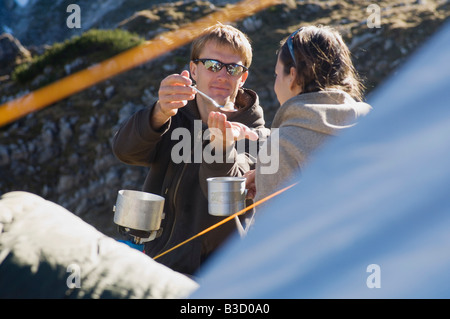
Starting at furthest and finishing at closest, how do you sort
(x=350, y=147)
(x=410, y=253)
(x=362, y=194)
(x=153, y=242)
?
1. (x=153, y=242)
2. (x=350, y=147)
3. (x=362, y=194)
4. (x=410, y=253)

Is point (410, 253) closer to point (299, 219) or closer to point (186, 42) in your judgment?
point (299, 219)

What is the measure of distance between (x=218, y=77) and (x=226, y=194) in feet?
3.37

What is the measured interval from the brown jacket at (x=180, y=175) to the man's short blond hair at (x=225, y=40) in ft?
1.30

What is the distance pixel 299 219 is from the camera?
1696mm

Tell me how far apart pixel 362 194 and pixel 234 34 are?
6.27ft

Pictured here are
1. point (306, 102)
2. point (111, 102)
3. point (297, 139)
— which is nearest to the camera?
point (297, 139)

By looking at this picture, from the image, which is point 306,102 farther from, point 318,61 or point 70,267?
point 70,267

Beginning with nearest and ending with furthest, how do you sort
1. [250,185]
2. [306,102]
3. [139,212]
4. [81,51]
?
[306,102], [139,212], [250,185], [81,51]

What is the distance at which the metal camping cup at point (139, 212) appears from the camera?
252 centimetres

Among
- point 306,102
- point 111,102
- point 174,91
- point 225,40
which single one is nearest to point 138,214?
point 174,91

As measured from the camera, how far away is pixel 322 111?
2.17m
